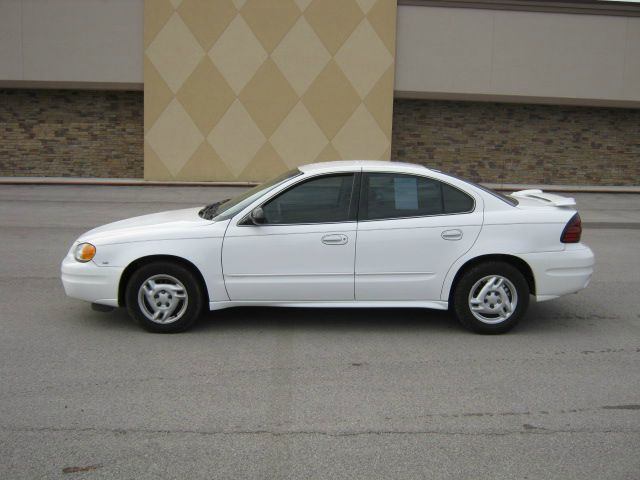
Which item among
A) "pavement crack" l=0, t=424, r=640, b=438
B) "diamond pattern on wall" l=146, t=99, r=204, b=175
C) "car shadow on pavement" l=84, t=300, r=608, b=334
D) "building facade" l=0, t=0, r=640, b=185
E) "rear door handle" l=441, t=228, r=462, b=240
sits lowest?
"pavement crack" l=0, t=424, r=640, b=438

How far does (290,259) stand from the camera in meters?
6.85

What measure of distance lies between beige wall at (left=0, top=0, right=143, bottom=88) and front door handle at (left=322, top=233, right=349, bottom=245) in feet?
49.9

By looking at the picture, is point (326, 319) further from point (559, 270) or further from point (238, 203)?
point (559, 270)

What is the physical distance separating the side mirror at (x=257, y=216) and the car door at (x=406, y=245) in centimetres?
87

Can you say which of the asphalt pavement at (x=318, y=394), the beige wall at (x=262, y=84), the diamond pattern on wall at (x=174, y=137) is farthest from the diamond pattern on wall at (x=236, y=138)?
the asphalt pavement at (x=318, y=394)

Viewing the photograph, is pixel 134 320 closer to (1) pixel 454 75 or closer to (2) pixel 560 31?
(1) pixel 454 75

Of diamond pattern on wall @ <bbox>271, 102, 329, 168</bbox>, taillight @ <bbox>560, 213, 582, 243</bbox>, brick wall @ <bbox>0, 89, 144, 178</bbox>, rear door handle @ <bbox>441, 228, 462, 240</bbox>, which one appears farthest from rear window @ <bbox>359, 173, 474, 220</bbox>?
brick wall @ <bbox>0, 89, 144, 178</bbox>

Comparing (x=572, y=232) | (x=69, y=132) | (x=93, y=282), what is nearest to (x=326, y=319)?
(x=93, y=282)

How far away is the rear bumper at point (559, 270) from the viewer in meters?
6.97

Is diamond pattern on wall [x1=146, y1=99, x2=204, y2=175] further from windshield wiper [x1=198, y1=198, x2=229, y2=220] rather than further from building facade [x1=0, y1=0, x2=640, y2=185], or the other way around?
windshield wiper [x1=198, y1=198, x2=229, y2=220]

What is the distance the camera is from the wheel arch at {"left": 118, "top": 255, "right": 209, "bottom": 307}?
6.84 metres

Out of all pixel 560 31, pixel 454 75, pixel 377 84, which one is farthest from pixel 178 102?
pixel 560 31

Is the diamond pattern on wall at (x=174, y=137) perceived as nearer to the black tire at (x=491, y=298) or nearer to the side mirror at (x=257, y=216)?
the side mirror at (x=257, y=216)

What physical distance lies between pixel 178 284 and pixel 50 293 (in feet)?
7.79
